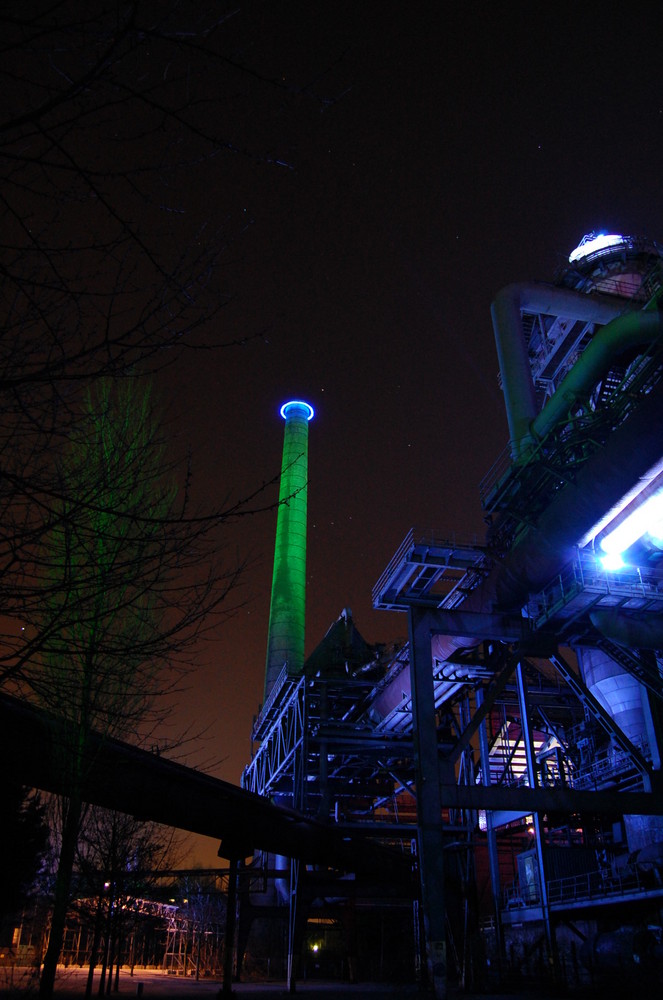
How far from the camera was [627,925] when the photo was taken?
19109 mm

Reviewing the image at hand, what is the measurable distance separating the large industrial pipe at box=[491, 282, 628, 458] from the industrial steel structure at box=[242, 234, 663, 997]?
0.07m

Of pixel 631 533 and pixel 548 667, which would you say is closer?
pixel 631 533

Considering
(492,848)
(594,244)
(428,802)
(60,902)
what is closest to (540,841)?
(492,848)

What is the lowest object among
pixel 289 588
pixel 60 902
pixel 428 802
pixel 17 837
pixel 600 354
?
pixel 60 902

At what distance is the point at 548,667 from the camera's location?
30.9 metres

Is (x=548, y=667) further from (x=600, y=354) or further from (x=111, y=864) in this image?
(x=111, y=864)

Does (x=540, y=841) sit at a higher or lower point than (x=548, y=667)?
→ lower

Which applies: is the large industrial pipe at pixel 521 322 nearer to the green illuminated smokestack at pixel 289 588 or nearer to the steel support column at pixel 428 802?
the steel support column at pixel 428 802

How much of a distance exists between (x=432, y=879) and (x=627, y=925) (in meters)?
6.53

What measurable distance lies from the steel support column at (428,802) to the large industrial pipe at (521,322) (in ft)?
21.1

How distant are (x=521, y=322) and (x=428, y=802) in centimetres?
1676

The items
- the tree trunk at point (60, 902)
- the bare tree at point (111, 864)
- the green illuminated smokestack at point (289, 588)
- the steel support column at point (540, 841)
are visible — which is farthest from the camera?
the green illuminated smokestack at point (289, 588)

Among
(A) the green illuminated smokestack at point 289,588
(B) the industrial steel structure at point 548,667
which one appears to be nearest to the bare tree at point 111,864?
(B) the industrial steel structure at point 548,667

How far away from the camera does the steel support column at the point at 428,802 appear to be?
53.5ft
